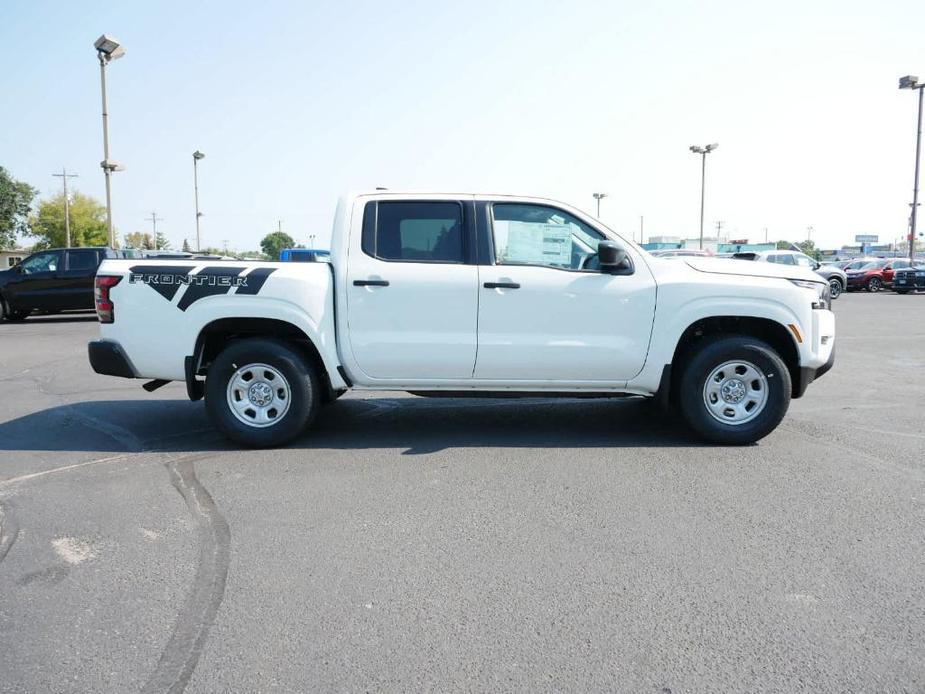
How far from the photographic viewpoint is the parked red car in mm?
34938

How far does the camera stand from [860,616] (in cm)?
329

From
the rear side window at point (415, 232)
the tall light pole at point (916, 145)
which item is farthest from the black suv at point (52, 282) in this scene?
the tall light pole at point (916, 145)

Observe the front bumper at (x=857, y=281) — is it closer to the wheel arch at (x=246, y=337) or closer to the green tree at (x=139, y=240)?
the wheel arch at (x=246, y=337)

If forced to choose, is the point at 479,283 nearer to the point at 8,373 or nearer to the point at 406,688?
the point at 406,688

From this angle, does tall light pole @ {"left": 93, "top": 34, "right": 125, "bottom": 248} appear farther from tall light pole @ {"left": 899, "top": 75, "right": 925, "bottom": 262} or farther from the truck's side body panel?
tall light pole @ {"left": 899, "top": 75, "right": 925, "bottom": 262}

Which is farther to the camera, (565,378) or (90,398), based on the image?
(90,398)

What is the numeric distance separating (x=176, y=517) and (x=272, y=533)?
0.69 metres

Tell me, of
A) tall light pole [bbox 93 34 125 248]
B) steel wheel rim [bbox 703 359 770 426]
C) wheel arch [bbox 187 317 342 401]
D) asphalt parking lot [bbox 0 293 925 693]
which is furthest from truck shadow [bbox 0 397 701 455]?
tall light pole [bbox 93 34 125 248]

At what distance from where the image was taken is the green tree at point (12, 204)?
235 ft

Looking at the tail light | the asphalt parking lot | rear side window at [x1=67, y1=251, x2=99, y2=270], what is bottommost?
the asphalt parking lot

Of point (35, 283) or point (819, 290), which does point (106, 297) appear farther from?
point (35, 283)

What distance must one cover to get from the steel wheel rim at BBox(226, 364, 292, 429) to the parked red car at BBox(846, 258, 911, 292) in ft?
115

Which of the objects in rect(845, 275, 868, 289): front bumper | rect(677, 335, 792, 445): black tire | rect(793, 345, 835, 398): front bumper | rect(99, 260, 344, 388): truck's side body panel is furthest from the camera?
rect(845, 275, 868, 289): front bumper

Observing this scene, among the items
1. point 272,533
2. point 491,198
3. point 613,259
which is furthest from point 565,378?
point 272,533
